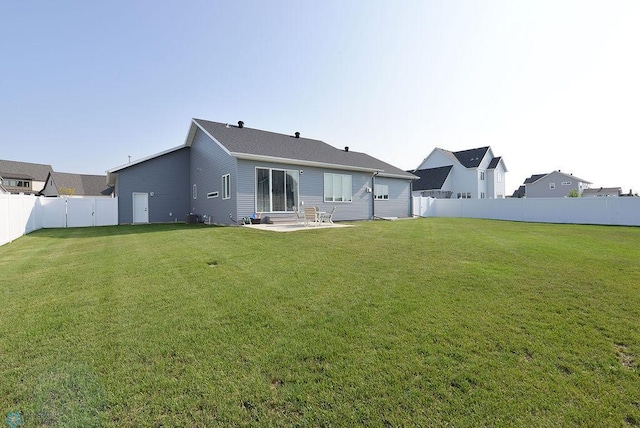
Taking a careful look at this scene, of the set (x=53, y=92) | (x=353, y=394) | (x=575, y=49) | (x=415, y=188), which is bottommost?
(x=353, y=394)

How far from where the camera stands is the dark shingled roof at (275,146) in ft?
44.7

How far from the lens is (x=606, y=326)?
3.07 meters

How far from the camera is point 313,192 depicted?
49.4 feet

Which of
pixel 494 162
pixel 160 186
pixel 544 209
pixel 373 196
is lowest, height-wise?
pixel 544 209

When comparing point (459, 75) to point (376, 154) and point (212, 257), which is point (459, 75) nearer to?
point (376, 154)

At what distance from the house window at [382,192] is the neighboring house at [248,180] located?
0.22ft

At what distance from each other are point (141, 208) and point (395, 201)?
16.3 metres

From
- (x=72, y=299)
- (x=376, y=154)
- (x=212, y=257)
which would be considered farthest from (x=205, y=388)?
(x=376, y=154)

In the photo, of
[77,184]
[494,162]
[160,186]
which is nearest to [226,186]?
[160,186]

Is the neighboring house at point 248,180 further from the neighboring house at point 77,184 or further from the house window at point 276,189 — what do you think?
the neighboring house at point 77,184

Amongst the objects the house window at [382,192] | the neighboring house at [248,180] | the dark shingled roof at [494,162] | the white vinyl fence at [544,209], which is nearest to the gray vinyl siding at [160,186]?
the neighboring house at [248,180]

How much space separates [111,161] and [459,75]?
136ft

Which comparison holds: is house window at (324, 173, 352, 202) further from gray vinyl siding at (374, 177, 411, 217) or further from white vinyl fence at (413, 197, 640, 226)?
white vinyl fence at (413, 197, 640, 226)

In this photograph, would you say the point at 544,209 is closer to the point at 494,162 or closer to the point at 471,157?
the point at 471,157
